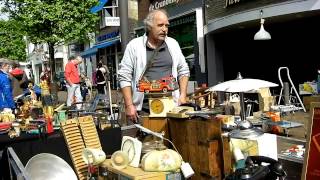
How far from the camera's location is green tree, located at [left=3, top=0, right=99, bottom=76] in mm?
20469

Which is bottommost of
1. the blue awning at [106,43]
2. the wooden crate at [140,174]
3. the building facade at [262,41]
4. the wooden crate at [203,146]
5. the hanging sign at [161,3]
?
the wooden crate at [140,174]

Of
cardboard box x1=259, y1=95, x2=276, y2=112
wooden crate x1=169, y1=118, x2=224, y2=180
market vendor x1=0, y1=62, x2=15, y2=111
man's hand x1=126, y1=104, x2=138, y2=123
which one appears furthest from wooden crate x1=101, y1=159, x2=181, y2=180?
market vendor x1=0, y1=62, x2=15, y2=111

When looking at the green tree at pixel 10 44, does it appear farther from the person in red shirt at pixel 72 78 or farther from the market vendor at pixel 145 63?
the market vendor at pixel 145 63

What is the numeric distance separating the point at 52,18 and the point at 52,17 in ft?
0.29

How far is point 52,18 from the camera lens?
20.7 m

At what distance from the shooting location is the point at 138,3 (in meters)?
25.0

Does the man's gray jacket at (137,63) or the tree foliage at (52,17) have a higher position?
the tree foliage at (52,17)

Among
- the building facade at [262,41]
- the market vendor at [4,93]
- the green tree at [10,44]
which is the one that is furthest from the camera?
the green tree at [10,44]

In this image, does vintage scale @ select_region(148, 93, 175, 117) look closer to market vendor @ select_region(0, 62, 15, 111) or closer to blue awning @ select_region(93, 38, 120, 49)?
market vendor @ select_region(0, 62, 15, 111)

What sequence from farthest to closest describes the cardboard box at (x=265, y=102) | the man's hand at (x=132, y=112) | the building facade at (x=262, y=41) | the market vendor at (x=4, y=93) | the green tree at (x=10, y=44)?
1. the green tree at (x=10, y=44)
2. the building facade at (x=262, y=41)
3. the market vendor at (x=4, y=93)
4. the cardboard box at (x=265, y=102)
5. the man's hand at (x=132, y=112)

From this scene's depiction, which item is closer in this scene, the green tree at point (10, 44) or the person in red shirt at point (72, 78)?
the person in red shirt at point (72, 78)

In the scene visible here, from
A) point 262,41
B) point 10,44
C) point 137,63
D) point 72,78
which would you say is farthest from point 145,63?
point 10,44

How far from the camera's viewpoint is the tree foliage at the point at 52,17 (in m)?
20.5

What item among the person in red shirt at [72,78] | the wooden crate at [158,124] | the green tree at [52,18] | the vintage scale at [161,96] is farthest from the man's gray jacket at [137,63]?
the green tree at [52,18]
